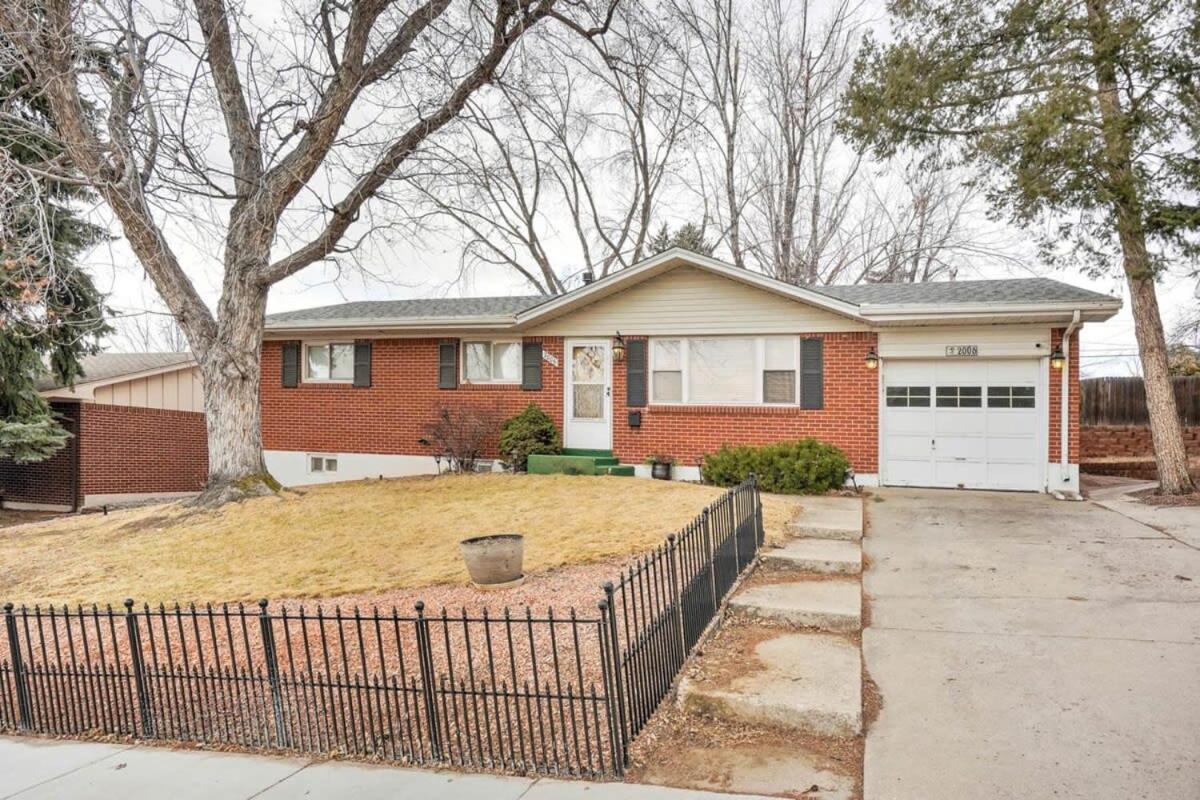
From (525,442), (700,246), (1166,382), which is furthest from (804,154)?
(525,442)

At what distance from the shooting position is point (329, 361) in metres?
15.0

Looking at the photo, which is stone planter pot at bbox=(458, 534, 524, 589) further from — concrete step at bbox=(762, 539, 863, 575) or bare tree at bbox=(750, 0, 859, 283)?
bare tree at bbox=(750, 0, 859, 283)

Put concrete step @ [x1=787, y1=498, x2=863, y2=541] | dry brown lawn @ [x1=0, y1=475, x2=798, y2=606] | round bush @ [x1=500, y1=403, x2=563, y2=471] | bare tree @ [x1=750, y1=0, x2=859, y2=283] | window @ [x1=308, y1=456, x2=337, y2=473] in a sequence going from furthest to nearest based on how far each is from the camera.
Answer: bare tree @ [x1=750, y1=0, x2=859, y2=283]
window @ [x1=308, y1=456, x2=337, y2=473]
round bush @ [x1=500, y1=403, x2=563, y2=471]
concrete step @ [x1=787, y1=498, x2=863, y2=541]
dry brown lawn @ [x1=0, y1=475, x2=798, y2=606]

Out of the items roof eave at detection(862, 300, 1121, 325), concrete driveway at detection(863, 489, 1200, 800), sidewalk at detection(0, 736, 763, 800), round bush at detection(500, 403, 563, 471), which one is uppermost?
roof eave at detection(862, 300, 1121, 325)

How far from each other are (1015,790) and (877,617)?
2.33 metres

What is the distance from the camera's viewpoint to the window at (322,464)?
14.8 m

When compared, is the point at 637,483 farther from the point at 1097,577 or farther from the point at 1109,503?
the point at 1109,503

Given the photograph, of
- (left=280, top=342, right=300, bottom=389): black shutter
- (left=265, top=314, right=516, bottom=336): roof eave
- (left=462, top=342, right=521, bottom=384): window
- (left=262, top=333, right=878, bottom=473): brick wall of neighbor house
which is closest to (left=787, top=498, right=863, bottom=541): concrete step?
(left=262, top=333, right=878, bottom=473): brick wall of neighbor house

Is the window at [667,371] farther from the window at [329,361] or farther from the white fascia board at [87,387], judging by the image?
the white fascia board at [87,387]

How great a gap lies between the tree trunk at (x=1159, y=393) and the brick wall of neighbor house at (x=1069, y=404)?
128 cm

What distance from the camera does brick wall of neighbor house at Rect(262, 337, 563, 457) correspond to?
13703mm

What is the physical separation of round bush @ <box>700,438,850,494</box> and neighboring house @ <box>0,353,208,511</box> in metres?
12.6

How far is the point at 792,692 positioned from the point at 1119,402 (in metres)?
18.0

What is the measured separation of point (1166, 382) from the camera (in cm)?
1143
